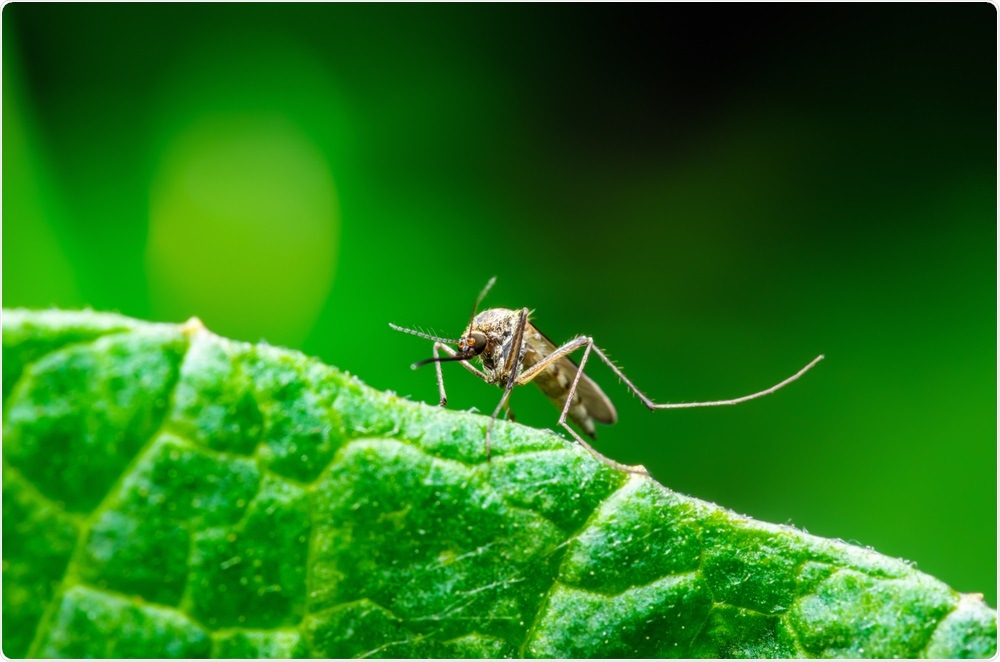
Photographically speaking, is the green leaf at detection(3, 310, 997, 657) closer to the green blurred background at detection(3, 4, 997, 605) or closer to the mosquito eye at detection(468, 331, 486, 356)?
the mosquito eye at detection(468, 331, 486, 356)

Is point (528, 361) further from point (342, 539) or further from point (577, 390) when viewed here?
point (342, 539)

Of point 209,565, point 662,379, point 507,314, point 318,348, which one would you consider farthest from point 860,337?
point 209,565

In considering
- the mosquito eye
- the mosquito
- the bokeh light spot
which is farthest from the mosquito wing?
the bokeh light spot

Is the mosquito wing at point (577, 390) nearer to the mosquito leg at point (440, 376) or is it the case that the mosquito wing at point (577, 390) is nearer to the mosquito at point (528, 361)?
the mosquito at point (528, 361)

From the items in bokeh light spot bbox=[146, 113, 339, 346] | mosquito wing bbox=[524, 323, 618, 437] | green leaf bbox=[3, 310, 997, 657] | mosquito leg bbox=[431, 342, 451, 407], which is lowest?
green leaf bbox=[3, 310, 997, 657]

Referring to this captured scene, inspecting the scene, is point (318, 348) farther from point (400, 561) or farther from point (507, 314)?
point (400, 561)

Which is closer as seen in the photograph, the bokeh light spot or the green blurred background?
the green blurred background

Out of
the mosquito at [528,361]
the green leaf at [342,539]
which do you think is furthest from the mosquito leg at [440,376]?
the green leaf at [342,539]
